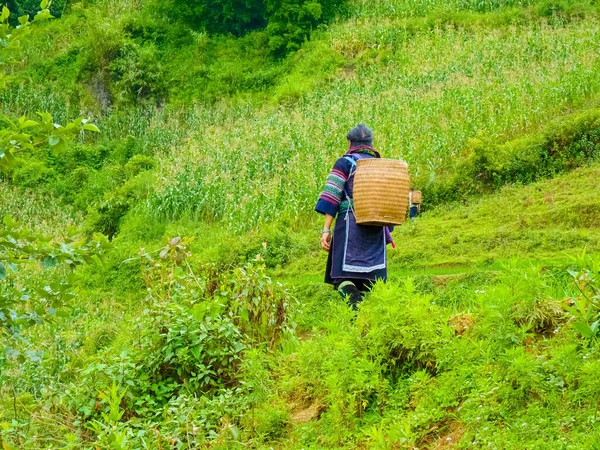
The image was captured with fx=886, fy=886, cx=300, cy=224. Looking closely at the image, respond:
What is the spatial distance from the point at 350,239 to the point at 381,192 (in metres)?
0.54

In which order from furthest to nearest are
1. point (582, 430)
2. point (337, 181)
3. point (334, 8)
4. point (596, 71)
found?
point (334, 8)
point (596, 71)
point (337, 181)
point (582, 430)

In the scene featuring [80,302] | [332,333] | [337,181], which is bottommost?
[80,302]

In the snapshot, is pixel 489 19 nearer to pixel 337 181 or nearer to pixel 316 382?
pixel 337 181

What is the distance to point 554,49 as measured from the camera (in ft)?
64.2

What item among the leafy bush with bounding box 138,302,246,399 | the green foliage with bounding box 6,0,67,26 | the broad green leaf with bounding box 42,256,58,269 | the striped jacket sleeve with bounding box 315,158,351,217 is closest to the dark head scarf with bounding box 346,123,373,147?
the striped jacket sleeve with bounding box 315,158,351,217

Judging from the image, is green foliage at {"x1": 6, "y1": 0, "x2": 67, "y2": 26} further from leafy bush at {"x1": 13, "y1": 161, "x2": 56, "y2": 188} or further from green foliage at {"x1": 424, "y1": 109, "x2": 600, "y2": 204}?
green foliage at {"x1": 424, "y1": 109, "x2": 600, "y2": 204}

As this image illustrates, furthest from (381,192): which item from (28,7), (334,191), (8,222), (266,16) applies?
(28,7)

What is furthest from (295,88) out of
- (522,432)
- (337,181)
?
(522,432)

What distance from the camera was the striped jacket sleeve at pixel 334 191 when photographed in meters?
7.46

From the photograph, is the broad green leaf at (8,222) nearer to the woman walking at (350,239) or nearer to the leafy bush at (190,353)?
the leafy bush at (190,353)

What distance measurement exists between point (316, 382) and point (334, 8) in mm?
24487

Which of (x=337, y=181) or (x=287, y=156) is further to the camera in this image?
(x=287, y=156)

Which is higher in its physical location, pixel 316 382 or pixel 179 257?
pixel 179 257

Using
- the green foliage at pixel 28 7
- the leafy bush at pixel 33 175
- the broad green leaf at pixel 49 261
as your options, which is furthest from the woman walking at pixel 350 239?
the green foliage at pixel 28 7
